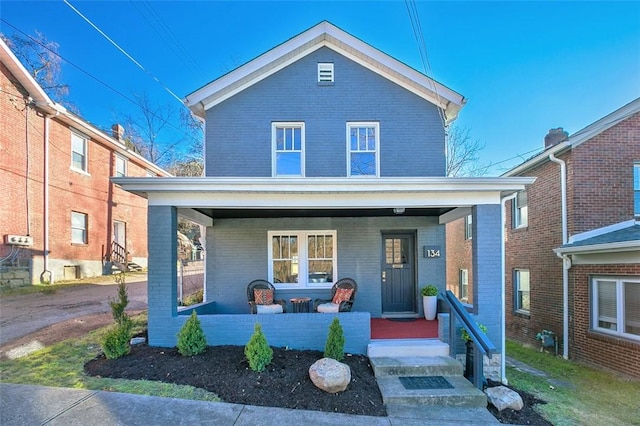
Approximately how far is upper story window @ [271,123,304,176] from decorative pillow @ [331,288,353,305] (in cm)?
299

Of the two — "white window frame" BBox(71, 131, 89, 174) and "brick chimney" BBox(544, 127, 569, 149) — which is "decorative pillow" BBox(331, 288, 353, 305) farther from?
"white window frame" BBox(71, 131, 89, 174)

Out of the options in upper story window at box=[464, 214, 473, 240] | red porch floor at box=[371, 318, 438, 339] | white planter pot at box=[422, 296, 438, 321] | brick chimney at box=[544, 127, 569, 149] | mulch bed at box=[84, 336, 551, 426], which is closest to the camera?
mulch bed at box=[84, 336, 551, 426]

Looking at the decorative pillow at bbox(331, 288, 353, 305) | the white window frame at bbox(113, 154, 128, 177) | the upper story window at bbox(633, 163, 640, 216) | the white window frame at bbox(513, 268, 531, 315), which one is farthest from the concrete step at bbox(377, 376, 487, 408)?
the white window frame at bbox(113, 154, 128, 177)

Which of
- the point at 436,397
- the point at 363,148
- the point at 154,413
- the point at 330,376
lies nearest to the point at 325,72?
the point at 363,148

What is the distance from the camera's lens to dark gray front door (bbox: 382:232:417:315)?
8.77 m

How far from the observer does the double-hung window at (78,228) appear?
1493 centimetres

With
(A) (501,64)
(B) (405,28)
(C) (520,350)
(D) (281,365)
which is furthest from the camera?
(A) (501,64)

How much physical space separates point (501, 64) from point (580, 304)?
31.4 feet

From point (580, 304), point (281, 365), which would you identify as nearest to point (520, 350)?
point (580, 304)

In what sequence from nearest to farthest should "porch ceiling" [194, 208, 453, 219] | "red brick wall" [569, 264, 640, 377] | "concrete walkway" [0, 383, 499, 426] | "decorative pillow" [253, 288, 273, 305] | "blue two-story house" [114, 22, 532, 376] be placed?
1. "concrete walkway" [0, 383, 499, 426]
2. "red brick wall" [569, 264, 640, 377]
3. "porch ceiling" [194, 208, 453, 219]
4. "decorative pillow" [253, 288, 273, 305]
5. "blue two-story house" [114, 22, 532, 376]

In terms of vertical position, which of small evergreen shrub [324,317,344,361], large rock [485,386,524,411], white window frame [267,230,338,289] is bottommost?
large rock [485,386,524,411]

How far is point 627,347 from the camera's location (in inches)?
305

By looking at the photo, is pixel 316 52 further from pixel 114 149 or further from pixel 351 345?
pixel 114 149

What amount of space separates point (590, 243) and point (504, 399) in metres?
5.72
